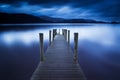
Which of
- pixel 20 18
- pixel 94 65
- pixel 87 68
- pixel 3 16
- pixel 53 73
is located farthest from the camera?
pixel 20 18

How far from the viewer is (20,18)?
373ft

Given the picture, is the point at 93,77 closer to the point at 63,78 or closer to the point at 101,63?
the point at 101,63

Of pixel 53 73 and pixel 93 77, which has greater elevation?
pixel 53 73

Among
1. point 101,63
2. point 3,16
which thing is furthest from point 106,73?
point 3,16

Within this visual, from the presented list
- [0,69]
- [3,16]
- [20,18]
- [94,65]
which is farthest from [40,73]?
[20,18]

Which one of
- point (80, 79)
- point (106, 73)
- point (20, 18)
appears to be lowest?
point (106, 73)

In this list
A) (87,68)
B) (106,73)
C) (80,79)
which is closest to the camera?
(80,79)

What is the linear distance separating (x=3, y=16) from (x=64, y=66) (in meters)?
99.5

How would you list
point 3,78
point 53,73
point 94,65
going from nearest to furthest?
point 53,73
point 3,78
point 94,65

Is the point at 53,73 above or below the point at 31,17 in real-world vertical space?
below

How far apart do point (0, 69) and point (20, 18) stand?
4534 inches

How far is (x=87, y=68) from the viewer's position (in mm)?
7398

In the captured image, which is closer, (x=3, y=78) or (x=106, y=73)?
(x=3, y=78)

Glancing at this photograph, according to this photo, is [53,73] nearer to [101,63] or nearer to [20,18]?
[101,63]
